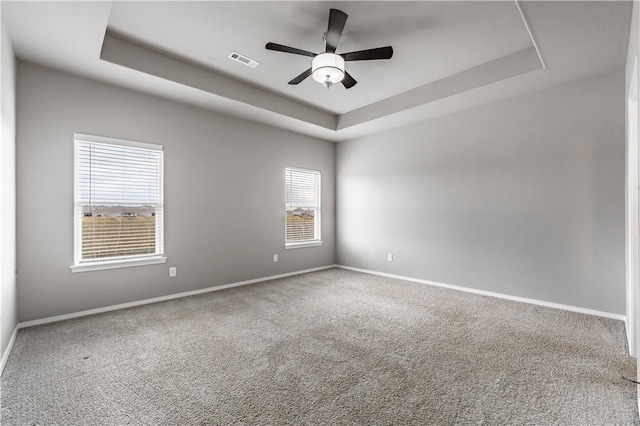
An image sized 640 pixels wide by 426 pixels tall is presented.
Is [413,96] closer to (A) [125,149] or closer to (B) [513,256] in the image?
(B) [513,256]

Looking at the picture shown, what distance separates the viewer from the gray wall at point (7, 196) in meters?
2.37

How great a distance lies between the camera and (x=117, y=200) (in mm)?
3631

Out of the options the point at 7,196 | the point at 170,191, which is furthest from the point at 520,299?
the point at 7,196

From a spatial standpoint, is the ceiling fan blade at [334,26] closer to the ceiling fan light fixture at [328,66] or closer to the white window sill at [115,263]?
the ceiling fan light fixture at [328,66]

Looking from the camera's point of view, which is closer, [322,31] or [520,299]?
[322,31]

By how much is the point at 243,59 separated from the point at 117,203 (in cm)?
233

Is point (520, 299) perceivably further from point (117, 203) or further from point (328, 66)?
point (117, 203)

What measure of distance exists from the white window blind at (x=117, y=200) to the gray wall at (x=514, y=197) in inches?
144

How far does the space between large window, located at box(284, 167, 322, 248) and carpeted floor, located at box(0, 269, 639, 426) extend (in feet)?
7.16

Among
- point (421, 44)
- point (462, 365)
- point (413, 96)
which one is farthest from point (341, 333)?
point (413, 96)

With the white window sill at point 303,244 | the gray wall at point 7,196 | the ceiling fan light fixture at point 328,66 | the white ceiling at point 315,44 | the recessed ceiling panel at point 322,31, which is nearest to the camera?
the gray wall at point 7,196

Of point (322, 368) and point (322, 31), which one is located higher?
point (322, 31)

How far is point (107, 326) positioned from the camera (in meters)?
3.06

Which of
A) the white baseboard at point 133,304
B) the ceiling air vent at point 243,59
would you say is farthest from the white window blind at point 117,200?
the ceiling air vent at point 243,59
